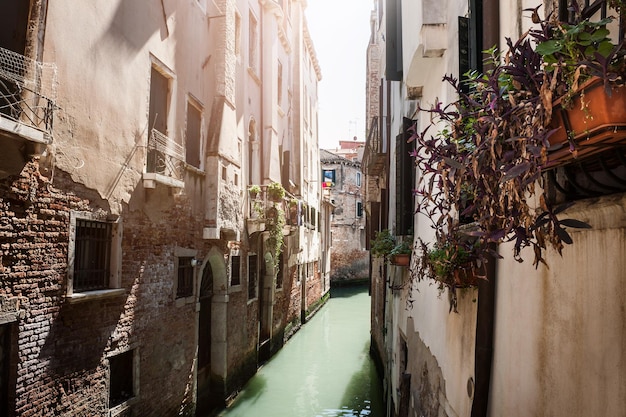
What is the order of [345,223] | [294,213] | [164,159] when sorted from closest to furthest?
[164,159] → [294,213] → [345,223]

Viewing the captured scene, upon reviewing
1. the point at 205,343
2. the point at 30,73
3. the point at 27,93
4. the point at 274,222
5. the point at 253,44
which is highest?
the point at 253,44

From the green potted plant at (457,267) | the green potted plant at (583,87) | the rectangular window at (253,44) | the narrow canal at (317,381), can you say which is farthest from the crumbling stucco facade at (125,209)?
the green potted plant at (583,87)

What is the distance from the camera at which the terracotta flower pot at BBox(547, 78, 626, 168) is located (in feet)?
4.65

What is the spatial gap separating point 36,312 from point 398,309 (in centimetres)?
512

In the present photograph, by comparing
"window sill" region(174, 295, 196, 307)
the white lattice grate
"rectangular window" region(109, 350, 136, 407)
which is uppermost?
the white lattice grate

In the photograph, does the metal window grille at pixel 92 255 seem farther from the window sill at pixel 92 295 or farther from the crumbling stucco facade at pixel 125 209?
the window sill at pixel 92 295

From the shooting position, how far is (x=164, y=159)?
7.73 metres

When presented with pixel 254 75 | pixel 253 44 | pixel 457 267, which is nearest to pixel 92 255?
pixel 457 267

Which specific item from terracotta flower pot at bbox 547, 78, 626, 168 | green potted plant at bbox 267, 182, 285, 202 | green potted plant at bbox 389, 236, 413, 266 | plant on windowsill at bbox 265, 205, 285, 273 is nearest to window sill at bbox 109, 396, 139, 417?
green potted plant at bbox 389, 236, 413, 266

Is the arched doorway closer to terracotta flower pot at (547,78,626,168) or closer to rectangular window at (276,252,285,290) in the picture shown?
rectangular window at (276,252,285,290)

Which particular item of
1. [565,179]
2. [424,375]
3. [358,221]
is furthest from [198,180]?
[358,221]

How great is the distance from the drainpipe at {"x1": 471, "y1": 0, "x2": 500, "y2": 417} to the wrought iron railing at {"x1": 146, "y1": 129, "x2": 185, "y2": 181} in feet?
17.7

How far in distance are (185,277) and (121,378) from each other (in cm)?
232

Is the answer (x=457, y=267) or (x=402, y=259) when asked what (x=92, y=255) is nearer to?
(x=402, y=259)
